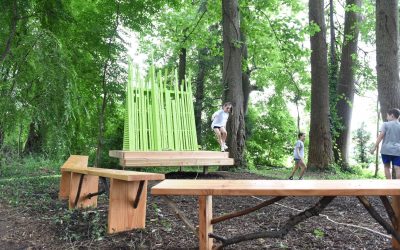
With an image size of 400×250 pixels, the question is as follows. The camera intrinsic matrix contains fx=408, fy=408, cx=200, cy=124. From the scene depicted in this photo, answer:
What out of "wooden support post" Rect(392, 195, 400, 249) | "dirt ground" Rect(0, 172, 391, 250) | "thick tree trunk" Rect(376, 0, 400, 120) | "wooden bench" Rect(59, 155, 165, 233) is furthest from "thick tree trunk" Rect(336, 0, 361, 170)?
"wooden bench" Rect(59, 155, 165, 233)

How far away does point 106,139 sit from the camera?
12.4 metres

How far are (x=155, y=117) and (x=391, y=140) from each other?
4466 mm

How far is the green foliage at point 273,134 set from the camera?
75.7 ft

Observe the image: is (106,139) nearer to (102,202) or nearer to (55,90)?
(55,90)

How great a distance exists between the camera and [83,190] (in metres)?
4.90

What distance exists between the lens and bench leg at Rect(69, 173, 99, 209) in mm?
4805

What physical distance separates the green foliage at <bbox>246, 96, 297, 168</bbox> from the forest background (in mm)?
704

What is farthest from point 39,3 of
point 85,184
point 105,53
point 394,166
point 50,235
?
point 394,166

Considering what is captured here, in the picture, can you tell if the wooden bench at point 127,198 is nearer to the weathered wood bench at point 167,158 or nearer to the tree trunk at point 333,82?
the weathered wood bench at point 167,158

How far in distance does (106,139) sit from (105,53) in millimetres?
3378

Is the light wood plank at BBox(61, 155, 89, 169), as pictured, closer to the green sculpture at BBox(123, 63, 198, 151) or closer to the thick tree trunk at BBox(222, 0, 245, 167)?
the green sculpture at BBox(123, 63, 198, 151)

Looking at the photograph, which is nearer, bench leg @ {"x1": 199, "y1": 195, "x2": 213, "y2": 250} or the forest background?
bench leg @ {"x1": 199, "y1": 195, "x2": 213, "y2": 250}

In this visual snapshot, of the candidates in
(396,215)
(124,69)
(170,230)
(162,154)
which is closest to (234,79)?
(124,69)

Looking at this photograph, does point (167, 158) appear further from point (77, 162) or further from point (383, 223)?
point (383, 223)
